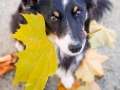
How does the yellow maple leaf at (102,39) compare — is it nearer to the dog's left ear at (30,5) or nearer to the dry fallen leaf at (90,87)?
the dry fallen leaf at (90,87)

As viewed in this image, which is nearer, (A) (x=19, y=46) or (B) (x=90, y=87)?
(B) (x=90, y=87)

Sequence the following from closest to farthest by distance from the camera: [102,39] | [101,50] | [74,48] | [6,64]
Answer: [74,48], [102,39], [6,64], [101,50]

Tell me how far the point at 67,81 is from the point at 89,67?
0.16 meters

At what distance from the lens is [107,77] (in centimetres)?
149

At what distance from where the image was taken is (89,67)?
1.34 m

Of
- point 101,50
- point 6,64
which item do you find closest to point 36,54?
point 6,64

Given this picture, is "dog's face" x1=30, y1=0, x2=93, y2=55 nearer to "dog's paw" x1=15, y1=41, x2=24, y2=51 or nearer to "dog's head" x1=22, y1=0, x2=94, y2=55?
"dog's head" x1=22, y1=0, x2=94, y2=55

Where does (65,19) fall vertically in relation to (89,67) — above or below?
above

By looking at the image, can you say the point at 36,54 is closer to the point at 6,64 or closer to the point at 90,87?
the point at 90,87

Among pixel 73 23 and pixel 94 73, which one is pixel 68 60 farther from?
pixel 73 23

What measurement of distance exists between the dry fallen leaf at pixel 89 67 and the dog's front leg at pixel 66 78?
0.08 meters

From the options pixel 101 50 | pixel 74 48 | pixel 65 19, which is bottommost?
pixel 101 50

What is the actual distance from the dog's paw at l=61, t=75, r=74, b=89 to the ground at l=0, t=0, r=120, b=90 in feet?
0.28

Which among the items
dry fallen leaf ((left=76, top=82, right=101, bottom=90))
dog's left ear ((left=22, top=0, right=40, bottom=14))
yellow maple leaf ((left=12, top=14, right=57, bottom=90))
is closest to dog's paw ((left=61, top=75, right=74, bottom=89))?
dry fallen leaf ((left=76, top=82, right=101, bottom=90))
